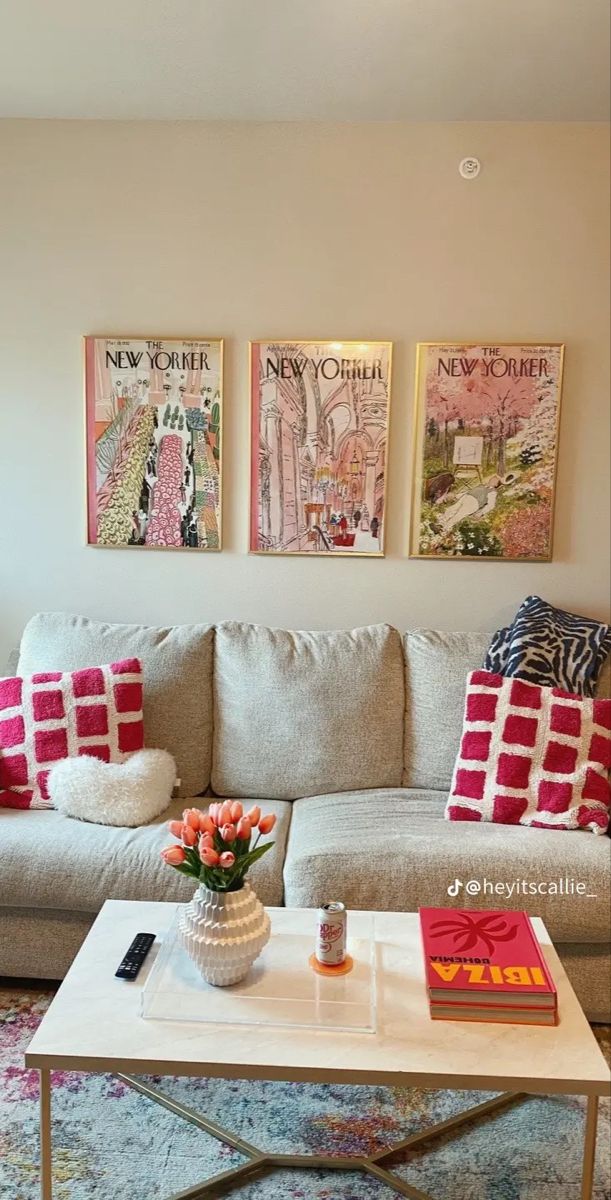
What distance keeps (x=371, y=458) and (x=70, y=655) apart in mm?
1196

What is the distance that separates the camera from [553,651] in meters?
2.71

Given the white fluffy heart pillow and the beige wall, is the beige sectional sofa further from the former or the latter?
the beige wall

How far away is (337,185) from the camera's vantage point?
292cm

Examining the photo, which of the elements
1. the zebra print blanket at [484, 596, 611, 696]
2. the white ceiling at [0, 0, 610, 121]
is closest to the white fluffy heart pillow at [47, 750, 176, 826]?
the zebra print blanket at [484, 596, 611, 696]

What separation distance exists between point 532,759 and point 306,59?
2.11 meters

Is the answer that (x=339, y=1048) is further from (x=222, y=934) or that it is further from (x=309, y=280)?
(x=309, y=280)

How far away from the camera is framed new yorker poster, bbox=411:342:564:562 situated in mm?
2955

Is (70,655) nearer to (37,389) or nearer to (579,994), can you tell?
(37,389)

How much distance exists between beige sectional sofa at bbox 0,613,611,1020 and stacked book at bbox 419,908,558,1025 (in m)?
0.35

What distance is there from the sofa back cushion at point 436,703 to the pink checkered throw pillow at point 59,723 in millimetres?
850

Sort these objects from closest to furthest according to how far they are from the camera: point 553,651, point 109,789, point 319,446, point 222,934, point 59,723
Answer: point 222,934 < point 109,789 < point 59,723 < point 553,651 < point 319,446

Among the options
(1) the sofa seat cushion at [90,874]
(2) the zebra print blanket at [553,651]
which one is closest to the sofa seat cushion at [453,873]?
(1) the sofa seat cushion at [90,874]

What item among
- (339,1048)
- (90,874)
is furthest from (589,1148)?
(90,874)

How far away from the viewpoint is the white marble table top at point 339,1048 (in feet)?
4.83
